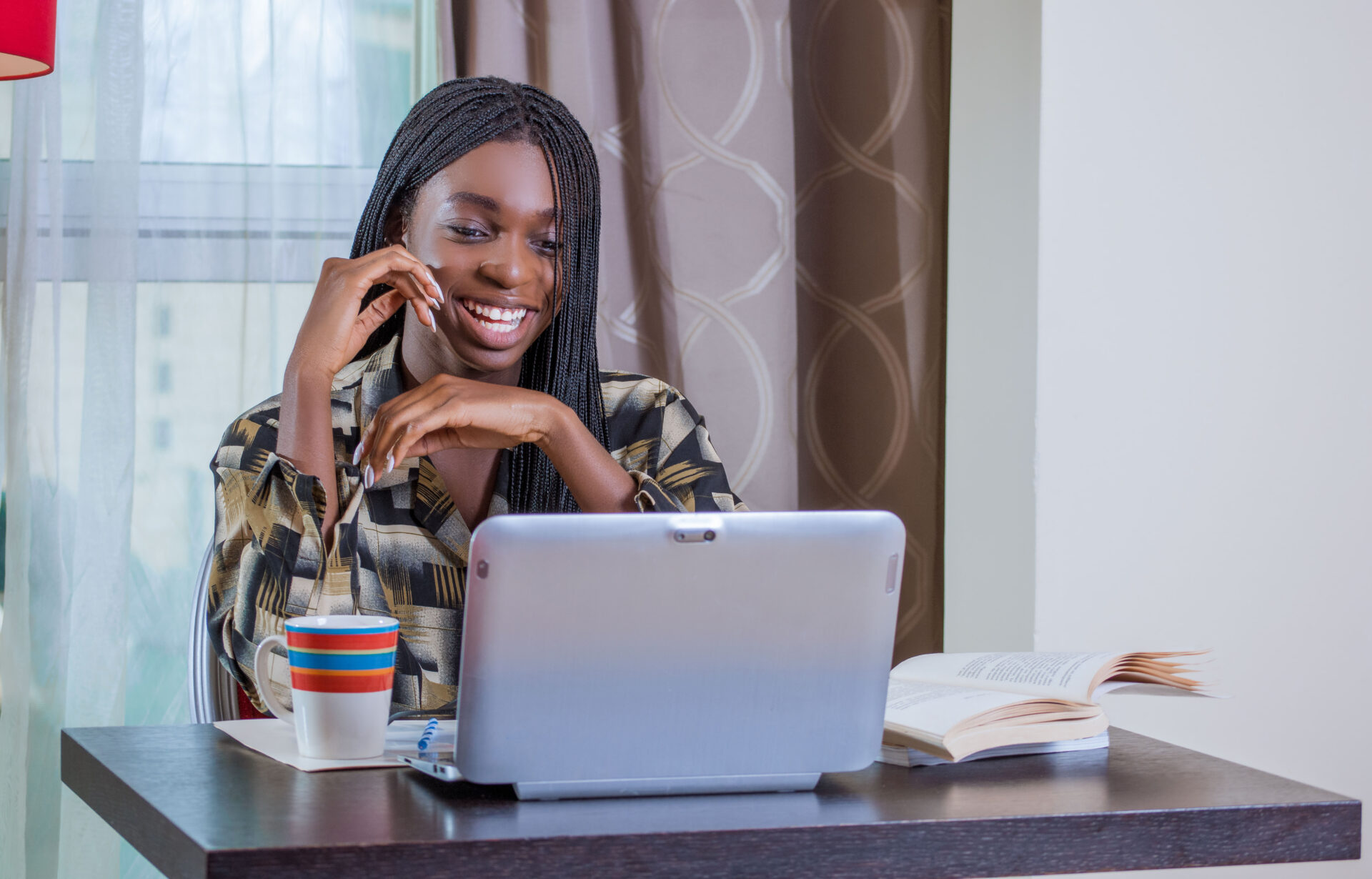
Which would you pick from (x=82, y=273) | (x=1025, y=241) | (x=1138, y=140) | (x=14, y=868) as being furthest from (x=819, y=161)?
(x=14, y=868)

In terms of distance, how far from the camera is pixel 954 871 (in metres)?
0.65

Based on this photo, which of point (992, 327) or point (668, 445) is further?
point (992, 327)

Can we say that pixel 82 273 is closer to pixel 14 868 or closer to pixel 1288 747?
pixel 14 868

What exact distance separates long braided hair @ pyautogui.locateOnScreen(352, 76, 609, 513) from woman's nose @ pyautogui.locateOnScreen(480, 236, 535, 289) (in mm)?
44

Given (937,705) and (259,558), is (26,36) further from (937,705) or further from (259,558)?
(937,705)

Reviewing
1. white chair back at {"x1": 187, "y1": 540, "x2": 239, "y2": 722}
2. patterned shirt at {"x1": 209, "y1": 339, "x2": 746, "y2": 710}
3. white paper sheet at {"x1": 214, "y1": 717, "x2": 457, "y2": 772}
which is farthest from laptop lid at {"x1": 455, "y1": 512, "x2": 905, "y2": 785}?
white chair back at {"x1": 187, "y1": 540, "x2": 239, "y2": 722}

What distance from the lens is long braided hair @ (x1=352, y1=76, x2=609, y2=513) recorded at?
1.41 m

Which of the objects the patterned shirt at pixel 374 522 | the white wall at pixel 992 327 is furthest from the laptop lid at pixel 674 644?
the white wall at pixel 992 327

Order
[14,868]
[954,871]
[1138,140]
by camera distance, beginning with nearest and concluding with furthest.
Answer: [954,871], [14,868], [1138,140]

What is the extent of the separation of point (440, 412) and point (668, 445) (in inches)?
18.5

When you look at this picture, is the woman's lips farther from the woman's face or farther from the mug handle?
the mug handle

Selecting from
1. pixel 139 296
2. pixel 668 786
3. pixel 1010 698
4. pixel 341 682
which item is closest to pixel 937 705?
pixel 1010 698

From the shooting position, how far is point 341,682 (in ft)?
2.48

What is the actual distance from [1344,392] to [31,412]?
1.78 metres
